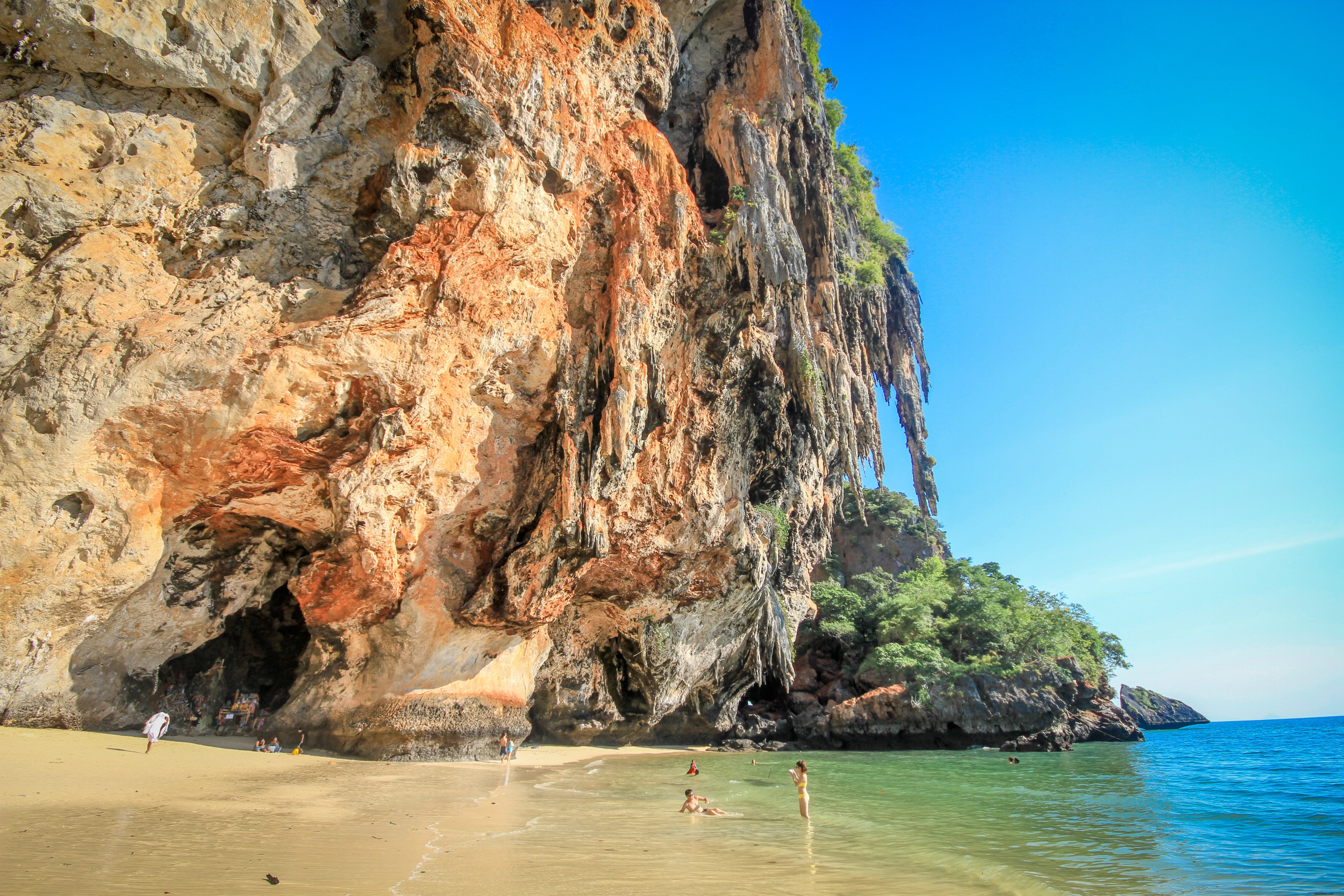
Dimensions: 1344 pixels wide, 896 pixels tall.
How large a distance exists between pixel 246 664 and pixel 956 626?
25.0m

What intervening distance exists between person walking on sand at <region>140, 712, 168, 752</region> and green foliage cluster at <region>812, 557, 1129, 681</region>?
21869 millimetres

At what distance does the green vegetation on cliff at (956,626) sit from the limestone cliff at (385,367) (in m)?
9.02

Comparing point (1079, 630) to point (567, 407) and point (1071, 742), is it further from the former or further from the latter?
point (567, 407)

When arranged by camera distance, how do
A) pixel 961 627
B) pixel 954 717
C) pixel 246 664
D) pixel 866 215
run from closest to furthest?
pixel 246 664
pixel 954 717
pixel 961 627
pixel 866 215

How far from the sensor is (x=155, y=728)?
9852 millimetres

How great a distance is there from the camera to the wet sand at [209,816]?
4.49m

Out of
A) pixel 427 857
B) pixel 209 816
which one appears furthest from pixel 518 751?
pixel 427 857

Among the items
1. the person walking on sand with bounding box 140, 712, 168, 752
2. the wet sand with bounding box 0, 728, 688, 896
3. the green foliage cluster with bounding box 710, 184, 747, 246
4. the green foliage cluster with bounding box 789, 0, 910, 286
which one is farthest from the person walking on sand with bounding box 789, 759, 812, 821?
the green foliage cluster with bounding box 789, 0, 910, 286

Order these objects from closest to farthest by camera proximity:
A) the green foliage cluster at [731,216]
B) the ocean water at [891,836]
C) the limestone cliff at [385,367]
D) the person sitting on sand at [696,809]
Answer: the ocean water at [891,836], the person sitting on sand at [696,809], the limestone cliff at [385,367], the green foliage cluster at [731,216]

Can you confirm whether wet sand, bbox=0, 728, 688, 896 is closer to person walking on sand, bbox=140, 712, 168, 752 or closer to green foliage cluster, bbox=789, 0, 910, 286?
person walking on sand, bbox=140, 712, 168, 752

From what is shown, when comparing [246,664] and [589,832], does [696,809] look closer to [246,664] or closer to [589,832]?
[589,832]

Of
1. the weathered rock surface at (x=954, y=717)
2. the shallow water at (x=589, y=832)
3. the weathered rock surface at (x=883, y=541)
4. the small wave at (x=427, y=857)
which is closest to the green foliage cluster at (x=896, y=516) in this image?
the weathered rock surface at (x=883, y=541)

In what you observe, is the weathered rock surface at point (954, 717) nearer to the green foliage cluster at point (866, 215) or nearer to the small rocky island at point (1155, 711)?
the green foliage cluster at point (866, 215)

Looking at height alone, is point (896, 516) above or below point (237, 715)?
above
